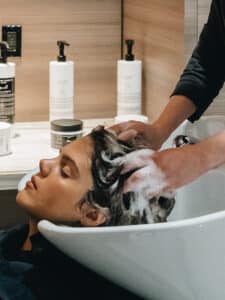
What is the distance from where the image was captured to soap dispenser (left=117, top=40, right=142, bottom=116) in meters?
2.25

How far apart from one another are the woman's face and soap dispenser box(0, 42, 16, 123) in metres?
0.67

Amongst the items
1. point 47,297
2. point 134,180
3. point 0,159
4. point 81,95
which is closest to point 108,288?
point 47,297

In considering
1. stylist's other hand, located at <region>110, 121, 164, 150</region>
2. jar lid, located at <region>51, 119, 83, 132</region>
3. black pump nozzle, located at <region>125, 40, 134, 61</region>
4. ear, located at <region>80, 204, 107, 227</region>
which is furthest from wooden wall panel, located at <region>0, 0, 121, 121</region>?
ear, located at <region>80, 204, 107, 227</region>

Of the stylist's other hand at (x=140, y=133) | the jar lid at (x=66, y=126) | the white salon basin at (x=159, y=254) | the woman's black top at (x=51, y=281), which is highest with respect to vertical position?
the stylist's other hand at (x=140, y=133)

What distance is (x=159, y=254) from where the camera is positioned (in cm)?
121

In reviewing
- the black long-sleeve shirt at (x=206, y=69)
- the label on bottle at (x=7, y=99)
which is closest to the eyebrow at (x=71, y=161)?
the black long-sleeve shirt at (x=206, y=69)

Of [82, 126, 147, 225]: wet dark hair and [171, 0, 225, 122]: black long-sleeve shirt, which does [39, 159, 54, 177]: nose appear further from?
[171, 0, 225, 122]: black long-sleeve shirt

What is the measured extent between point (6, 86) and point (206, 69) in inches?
25.9

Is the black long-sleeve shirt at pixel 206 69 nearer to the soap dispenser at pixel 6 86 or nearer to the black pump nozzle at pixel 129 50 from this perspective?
the black pump nozzle at pixel 129 50

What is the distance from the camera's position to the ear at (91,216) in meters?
1.42

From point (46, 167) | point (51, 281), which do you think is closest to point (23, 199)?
point (46, 167)

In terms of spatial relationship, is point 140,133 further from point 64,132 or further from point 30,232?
point 64,132

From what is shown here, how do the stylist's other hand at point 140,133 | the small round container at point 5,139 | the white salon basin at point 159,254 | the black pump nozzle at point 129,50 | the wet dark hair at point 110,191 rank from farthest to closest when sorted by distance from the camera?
1. the black pump nozzle at point 129,50
2. the small round container at point 5,139
3. the stylist's other hand at point 140,133
4. the wet dark hair at point 110,191
5. the white salon basin at point 159,254

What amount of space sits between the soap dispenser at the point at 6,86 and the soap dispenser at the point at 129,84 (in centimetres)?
35
